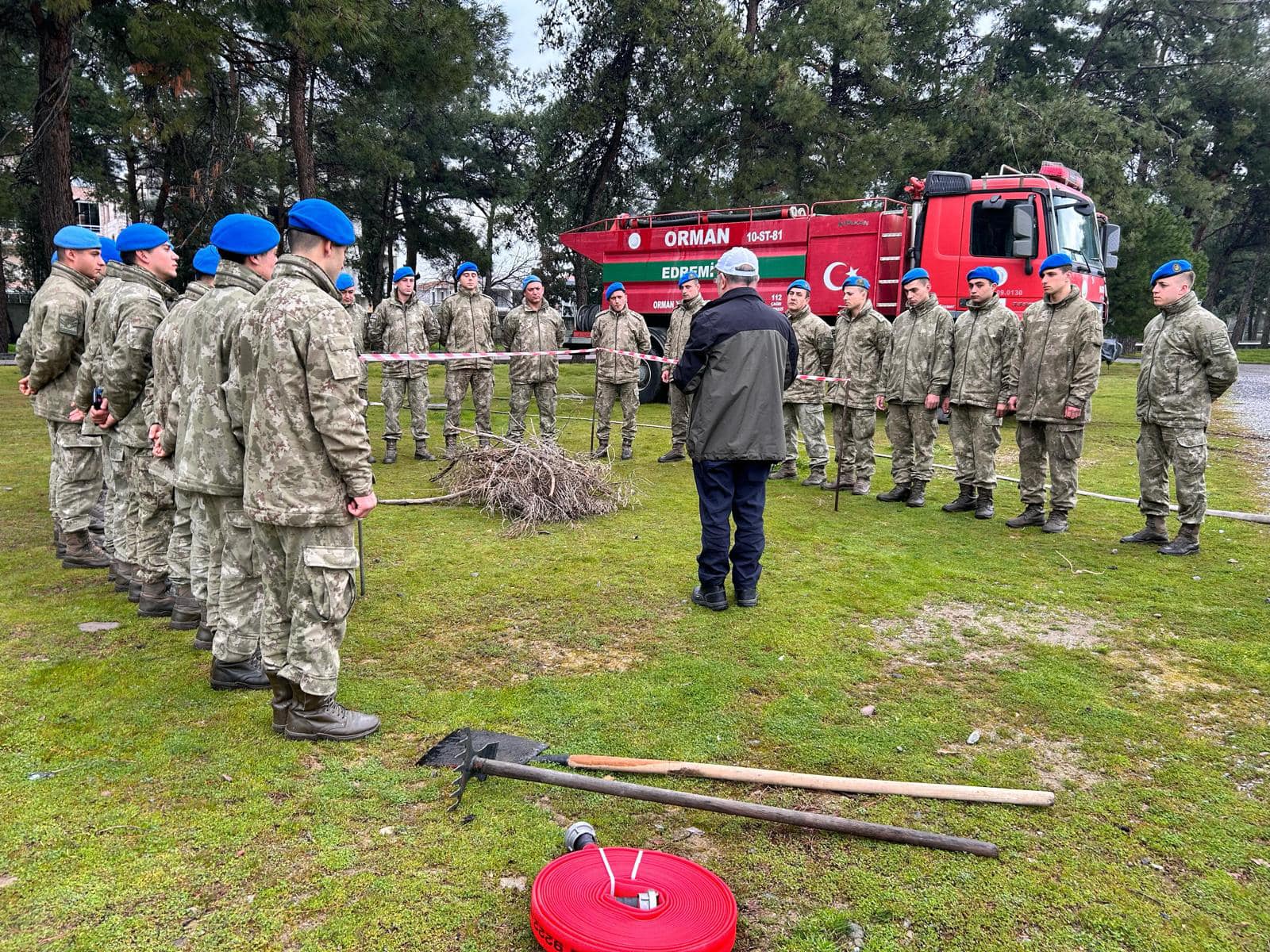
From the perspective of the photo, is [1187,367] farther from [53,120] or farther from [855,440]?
[53,120]

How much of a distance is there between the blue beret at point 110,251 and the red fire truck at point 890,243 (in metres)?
7.31

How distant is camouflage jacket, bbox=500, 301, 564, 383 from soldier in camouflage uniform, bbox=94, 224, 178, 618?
5.22 m

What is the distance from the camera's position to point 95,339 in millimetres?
4895

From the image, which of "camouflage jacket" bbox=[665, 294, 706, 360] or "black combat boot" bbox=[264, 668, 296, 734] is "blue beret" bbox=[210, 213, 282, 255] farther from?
"camouflage jacket" bbox=[665, 294, 706, 360]

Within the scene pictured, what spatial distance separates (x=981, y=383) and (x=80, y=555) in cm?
681

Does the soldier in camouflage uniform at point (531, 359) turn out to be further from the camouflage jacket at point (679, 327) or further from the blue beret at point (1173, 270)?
the blue beret at point (1173, 270)

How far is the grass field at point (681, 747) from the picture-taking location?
7.89ft

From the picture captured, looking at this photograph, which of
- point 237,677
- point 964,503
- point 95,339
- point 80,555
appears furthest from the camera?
point 964,503

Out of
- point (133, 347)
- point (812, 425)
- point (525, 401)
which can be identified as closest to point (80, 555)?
point (133, 347)

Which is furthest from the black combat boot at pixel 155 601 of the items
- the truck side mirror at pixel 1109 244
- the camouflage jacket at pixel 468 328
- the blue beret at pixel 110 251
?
the truck side mirror at pixel 1109 244

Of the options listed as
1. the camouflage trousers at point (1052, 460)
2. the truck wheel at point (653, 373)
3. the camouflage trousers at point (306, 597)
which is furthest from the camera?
the truck wheel at point (653, 373)

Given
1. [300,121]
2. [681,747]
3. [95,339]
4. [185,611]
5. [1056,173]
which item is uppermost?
[300,121]

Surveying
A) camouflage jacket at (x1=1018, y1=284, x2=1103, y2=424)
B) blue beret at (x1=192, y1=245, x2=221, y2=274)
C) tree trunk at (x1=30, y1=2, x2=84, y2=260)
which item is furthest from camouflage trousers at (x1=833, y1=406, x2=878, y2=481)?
tree trunk at (x1=30, y1=2, x2=84, y2=260)

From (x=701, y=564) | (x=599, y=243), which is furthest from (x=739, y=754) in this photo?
(x=599, y=243)
